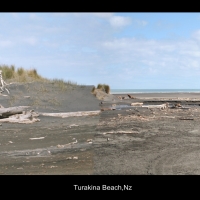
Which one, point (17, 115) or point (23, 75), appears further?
point (23, 75)

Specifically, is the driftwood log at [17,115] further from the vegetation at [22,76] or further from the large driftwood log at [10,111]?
the vegetation at [22,76]

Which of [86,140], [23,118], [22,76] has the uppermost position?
[22,76]

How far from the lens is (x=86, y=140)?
2.04 metres

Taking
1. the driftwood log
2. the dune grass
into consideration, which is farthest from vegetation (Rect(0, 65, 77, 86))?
Answer: the driftwood log

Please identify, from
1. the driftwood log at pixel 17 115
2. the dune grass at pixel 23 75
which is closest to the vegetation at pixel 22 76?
the dune grass at pixel 23 75

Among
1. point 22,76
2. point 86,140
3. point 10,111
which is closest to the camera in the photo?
point 86,140

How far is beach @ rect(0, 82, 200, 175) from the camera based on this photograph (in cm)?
184

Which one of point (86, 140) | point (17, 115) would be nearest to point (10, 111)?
point (17, 115)

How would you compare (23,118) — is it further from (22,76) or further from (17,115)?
(22,76)

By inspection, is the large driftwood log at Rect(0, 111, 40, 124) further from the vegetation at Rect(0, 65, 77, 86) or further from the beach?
the vegetation at Rect(0, 65, 77, 86)

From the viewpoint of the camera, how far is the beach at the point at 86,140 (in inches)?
72.5

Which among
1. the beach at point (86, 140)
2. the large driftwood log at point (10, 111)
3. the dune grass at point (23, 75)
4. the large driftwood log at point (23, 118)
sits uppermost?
the dune grass at point (23, 75)

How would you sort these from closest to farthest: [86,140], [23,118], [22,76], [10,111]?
[86,140], [23,118], [10,111], [22,76]
